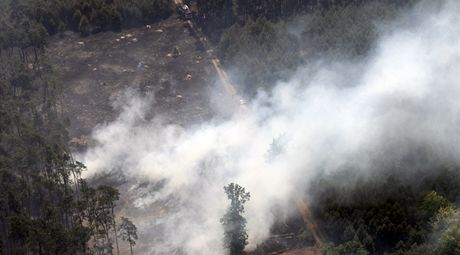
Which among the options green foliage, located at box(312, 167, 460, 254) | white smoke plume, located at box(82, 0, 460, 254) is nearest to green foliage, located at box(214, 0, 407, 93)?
white smoke plume, located at box(82, 0, 460, 254)

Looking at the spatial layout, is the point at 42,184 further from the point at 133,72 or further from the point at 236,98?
Answer: the point at 133,72

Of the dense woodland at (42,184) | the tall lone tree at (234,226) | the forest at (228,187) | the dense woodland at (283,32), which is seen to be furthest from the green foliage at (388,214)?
the dense woodland at (283,32)

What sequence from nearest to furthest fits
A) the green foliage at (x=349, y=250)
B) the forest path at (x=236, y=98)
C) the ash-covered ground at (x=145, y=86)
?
the green foliage at (x=349, y=250) < the forest path at (x=236, y=98) < the ash-covered ground at (x=145, y=86)

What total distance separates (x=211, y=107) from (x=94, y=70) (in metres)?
27.8

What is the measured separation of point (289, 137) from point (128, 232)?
2753 centimetres

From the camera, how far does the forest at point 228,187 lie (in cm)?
5950

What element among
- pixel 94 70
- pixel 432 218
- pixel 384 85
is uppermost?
pixel 94 70

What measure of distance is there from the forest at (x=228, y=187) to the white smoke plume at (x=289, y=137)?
9.70 feet

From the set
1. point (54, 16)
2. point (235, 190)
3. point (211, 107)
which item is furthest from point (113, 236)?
point (54, 16)

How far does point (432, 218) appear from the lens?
192 ft

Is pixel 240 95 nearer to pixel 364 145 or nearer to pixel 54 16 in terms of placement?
pixel 364 145

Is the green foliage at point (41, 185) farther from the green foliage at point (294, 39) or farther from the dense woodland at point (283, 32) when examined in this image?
the dense woodland at point (283, 32)

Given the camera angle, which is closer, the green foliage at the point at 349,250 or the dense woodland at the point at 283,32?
the green foliage at the point at 349,250

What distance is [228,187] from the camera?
62.4m
